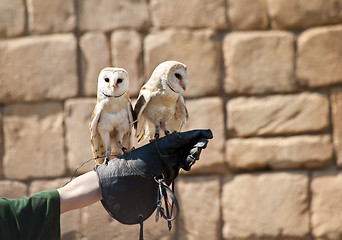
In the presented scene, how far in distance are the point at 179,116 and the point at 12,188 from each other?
216 centimetres

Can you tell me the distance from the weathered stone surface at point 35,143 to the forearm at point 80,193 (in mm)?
2015

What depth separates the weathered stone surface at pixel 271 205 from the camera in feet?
13.4

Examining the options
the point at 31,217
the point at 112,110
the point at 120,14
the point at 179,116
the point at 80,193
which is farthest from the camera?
the point at 120,14

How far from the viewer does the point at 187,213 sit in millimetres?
4172

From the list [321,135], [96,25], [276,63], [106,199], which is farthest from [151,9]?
[106,199]

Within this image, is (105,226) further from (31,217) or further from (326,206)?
(31,217)

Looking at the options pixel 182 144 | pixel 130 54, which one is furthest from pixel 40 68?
pixel 182 144

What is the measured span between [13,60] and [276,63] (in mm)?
2091

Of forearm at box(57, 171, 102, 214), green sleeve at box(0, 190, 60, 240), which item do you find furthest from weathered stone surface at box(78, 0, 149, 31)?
green sleeve at box(0, 190, 60, 240)

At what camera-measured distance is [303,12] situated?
13.4 feet

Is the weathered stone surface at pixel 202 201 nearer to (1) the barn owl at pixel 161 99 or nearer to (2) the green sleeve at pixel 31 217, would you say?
(1) the barn owl at pixel 161 99

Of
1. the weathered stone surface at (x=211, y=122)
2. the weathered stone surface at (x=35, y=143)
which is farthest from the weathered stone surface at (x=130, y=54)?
the weathered stone surface at (x=35, y=143)

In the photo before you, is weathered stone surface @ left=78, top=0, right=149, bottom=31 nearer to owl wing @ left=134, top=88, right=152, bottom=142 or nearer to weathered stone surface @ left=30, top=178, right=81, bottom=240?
weathered stone surface @ left=30, top=178, right=81, bottom=240

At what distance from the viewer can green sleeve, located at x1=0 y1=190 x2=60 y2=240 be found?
1988mm
